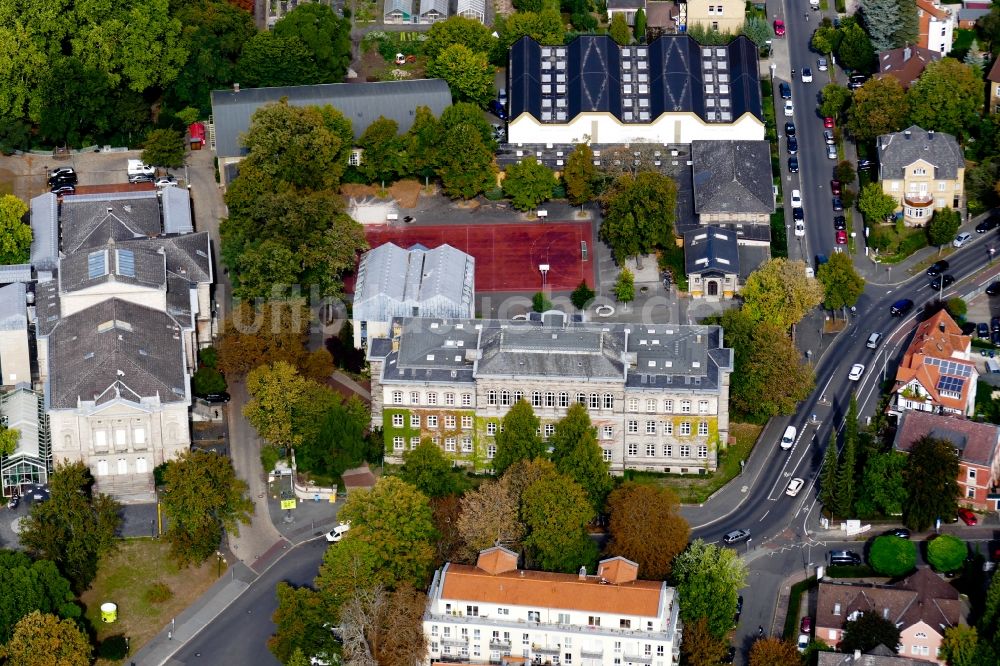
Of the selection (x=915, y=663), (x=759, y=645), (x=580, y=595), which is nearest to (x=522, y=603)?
(x=580, y=595)

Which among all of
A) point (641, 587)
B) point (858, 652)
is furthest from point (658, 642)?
A: point (858, 652)

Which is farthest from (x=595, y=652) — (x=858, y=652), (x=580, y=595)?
(x=858, y=652)

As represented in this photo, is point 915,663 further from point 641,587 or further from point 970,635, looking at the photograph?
point 641,587

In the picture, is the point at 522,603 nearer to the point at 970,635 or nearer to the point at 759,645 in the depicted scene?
the point at 759,645

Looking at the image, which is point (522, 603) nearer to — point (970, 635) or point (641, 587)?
point (641, 587)

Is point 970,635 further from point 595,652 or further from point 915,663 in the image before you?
point 595,652
